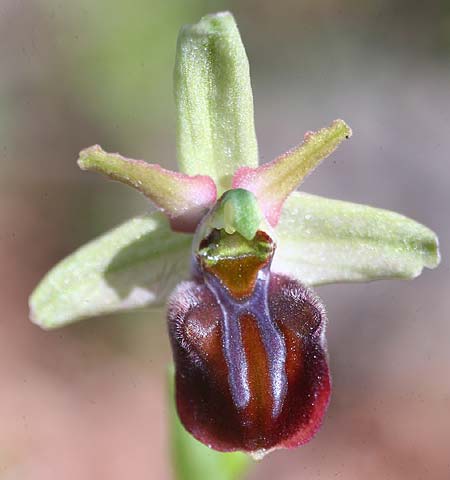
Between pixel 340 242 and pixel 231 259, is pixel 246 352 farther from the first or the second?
pixel 340 242

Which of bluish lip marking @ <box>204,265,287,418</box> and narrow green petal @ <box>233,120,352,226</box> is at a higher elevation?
narrow green petal @ <box>233,120,352,226</box>

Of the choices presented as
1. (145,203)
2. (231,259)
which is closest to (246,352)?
(231,259)

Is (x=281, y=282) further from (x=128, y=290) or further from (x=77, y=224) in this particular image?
(x=77, y=224)

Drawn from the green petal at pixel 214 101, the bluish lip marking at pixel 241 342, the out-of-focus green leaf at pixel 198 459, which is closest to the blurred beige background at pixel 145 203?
the out-of-focus green leaf at pixel 198 459

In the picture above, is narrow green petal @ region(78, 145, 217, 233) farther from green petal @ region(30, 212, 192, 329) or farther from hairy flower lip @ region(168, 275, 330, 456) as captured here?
hairy flower lip @ region(168, 275, 330, 456)

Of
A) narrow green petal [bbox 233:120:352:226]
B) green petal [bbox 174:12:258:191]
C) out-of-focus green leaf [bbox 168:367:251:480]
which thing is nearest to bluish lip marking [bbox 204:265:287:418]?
narrow green petal [bbox 233:120:352:226]

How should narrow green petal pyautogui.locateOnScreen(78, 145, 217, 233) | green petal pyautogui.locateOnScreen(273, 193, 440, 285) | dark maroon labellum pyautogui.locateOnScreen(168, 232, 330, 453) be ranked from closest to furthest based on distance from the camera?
dark maroon labellum pyautogui.locateOnScreen(168, 232, 330, 453), narrow green petal pyautogui.locateOnScreen(78, 145, 217, 233), green petal pyautogui.locateOnScreen(273, 193, 440, 285)

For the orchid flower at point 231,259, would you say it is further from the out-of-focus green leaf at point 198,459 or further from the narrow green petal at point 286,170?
the out-of-focus green leaf at point 198,459
